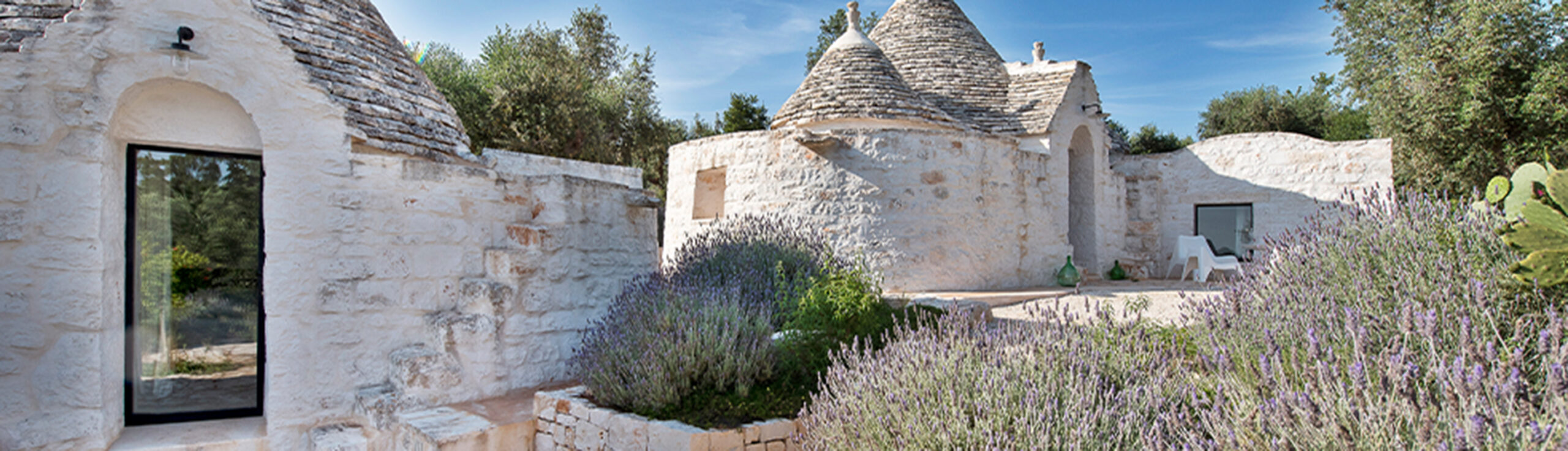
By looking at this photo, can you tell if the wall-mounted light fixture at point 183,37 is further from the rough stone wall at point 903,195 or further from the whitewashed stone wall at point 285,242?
the rough stone wall at point 903,195

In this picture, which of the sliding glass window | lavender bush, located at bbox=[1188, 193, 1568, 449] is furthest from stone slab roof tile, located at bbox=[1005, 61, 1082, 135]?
lavender bush, located at bbox=[1188, 193, 1568, 449]

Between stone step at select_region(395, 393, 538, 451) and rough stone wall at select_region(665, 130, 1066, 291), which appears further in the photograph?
rough stone wall at select_region(665, 130, 1066, 291)

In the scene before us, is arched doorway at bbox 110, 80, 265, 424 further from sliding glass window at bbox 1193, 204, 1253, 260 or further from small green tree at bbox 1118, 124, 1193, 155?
small green tree at bbox 1118, 124, 1193, 155

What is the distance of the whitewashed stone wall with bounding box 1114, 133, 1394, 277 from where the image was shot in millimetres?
11508

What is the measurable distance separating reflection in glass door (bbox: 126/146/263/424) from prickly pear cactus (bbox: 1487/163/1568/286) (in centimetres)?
611

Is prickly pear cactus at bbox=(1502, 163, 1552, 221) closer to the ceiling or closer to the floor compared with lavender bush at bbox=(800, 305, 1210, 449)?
closer to the ceiling

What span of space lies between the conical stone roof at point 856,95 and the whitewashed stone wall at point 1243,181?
15.2 ft

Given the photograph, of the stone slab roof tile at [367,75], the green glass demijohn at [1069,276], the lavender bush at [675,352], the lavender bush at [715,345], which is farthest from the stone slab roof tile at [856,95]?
the lavender bush at [675,352]

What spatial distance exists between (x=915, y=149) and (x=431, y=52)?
1691 cm

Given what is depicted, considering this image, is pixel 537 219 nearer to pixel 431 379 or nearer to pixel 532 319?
pixel 532 319

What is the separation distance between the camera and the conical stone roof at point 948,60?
1156 centimetres

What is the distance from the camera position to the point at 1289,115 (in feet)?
70.5

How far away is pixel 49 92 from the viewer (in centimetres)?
376

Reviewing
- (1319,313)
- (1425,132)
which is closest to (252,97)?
(1319,313)
